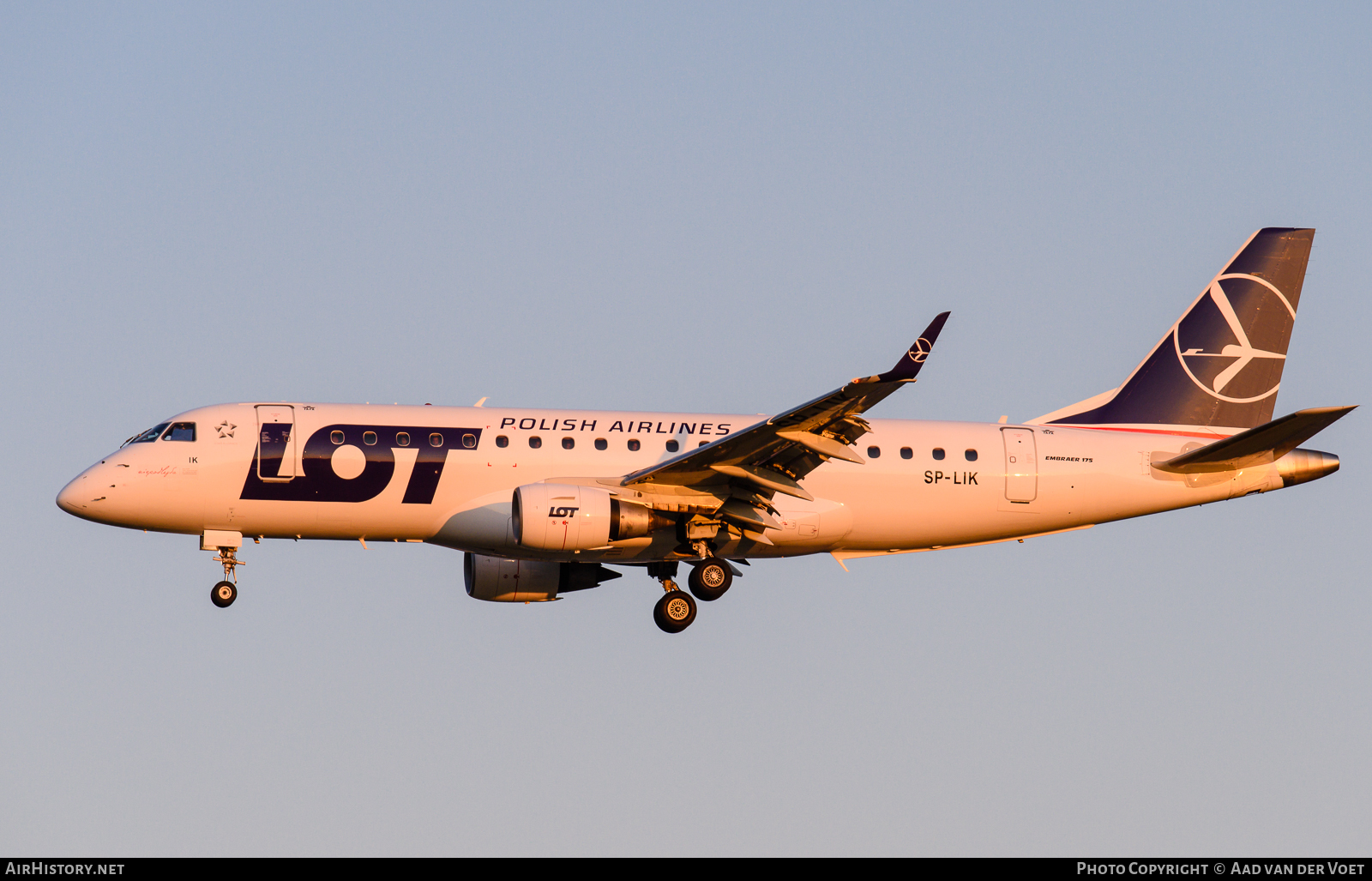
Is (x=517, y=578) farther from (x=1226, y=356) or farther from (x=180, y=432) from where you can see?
(x=1226, y=356)

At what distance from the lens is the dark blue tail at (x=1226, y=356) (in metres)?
37.2

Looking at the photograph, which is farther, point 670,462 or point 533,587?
point 533,587

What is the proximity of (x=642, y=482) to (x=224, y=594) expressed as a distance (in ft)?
28.7

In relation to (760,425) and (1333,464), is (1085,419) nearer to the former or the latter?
(1333,464)

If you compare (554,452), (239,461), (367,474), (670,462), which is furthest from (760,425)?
(239,461)

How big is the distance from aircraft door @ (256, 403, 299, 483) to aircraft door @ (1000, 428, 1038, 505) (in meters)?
14.6

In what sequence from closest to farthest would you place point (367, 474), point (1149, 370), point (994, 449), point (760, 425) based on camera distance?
point (760, 425)
point (367, 474)
point (994, 449)
point (1149, 370)

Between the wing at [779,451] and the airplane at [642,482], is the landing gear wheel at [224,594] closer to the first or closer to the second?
the airplane at [642,482]

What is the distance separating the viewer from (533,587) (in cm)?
3644

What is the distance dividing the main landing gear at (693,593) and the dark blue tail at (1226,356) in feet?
27.5

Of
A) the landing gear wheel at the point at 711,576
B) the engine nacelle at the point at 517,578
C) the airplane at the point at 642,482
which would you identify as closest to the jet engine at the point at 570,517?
the airplane at the point at 642,482

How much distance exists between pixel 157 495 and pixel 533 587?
8177mm

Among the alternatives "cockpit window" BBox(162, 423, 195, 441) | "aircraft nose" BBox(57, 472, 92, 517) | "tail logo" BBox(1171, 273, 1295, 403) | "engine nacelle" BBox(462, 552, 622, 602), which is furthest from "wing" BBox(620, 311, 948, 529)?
"aircraft nose" BBox(57, 472, 92, 517)

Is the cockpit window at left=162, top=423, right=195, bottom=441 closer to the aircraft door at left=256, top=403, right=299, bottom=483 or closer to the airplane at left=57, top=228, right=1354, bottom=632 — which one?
the airplane at left=57, top=228, right=1354, bottom=632
